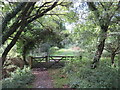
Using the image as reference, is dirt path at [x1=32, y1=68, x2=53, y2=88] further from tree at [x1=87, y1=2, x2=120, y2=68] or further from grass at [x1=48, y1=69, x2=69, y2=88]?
tree at [x1=87, y1=2, x2=120, y2=68]

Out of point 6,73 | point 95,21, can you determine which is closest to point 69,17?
point 95,21

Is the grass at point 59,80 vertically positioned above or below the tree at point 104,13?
below

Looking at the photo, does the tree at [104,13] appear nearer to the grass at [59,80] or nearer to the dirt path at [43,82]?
the grass at [59,80]

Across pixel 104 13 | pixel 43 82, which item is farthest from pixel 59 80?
pixel 104 13

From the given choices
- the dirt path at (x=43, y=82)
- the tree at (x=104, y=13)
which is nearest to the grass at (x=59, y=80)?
the dirt path at (x=43, y=82)

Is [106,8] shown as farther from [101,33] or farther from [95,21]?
[101,33]

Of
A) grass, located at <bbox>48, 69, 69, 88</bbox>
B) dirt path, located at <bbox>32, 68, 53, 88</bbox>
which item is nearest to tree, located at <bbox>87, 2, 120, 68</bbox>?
grass, located at <bbox>48, 69, 69, 88</bbox>

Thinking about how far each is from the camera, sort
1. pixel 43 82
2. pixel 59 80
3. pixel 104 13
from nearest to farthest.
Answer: pixel 104 13 → pixel 43 82 → pixel 59 80

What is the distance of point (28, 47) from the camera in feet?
28.4

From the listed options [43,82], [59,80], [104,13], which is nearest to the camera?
[104,13]

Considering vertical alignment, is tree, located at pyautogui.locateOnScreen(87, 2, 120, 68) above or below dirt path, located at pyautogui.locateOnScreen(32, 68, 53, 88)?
above

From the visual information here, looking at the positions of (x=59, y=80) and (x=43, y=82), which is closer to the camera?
(x=43, y=82)

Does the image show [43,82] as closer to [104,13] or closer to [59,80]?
[59,80]

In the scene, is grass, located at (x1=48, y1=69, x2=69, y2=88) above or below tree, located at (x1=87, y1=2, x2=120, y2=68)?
below
